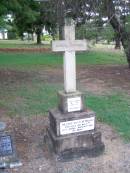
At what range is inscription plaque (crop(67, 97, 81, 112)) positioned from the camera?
195 inches

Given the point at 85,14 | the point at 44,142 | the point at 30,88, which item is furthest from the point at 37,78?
the point at 44,142

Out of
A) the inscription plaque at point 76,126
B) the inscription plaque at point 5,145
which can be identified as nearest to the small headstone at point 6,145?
the inscription plaque at point 5,145

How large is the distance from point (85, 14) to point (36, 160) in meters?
3.52

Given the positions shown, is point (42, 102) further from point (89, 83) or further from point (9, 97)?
point (89, 83)

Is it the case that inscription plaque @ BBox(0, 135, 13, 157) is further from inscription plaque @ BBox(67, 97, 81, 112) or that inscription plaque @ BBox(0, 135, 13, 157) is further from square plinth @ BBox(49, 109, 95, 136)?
inscription plaque @ BBox(67, 97, 81, 112)

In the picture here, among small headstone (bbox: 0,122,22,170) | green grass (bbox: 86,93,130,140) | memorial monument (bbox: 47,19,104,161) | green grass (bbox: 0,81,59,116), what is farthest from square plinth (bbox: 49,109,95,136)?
green grass (bbox: 0,81,59,116)

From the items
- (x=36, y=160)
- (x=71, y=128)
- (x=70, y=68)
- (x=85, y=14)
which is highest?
(x=85, y=14)

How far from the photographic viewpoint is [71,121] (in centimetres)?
494

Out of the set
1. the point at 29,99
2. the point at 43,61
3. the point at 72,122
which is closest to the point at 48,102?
the point at 29,99

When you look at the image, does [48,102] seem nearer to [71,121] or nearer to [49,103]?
[49,103]

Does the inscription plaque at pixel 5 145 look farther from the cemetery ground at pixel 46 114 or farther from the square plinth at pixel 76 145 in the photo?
the square plinth at pixel 76 145

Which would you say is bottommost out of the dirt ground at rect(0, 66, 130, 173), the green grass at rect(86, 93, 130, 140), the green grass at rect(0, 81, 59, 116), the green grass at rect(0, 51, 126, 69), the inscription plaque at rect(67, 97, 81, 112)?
the dirt ground at rect(0, 66, 130, 173)

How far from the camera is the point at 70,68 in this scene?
4934 mm

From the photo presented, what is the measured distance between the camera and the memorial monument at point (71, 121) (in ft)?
16.0
